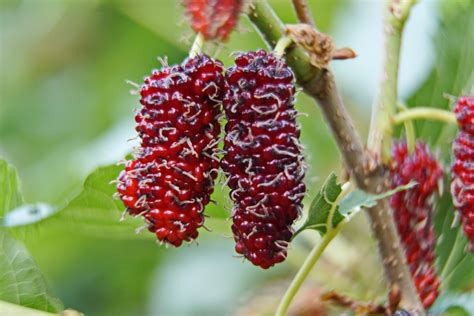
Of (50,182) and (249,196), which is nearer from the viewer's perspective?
(249,196)

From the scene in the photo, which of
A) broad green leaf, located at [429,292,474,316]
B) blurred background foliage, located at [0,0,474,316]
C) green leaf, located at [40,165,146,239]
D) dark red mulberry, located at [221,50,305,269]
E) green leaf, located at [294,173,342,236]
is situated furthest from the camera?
blurred background foliage, located at [0,0,474,316]

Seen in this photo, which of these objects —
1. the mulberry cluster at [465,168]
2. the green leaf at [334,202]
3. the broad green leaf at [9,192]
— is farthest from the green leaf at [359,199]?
the broad green leaf at [9,192]

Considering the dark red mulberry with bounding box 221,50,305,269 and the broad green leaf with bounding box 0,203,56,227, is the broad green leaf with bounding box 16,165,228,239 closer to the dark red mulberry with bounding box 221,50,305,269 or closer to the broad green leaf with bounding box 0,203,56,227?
the broad green leaf with bounding box 0,203,56,227

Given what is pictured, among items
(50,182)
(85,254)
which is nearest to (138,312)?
(85,254)

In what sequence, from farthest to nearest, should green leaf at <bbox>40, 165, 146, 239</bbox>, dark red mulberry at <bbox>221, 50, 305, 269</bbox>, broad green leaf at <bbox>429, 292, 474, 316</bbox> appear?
green leaf at <bbox>40, 165, 146, 239</bbox>
broad green leaf at <bbox>429, 292, 474, 316</bbox>
dark red mulberry at <bbox>221, 50, 305, 269</bbox>

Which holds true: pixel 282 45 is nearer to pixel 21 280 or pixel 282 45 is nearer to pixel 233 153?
pixel 233 153

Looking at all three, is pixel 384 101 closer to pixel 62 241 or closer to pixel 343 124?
pixel 343 124

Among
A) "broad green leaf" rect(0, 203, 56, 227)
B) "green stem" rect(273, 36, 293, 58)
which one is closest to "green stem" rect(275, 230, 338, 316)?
"green stem" rect(273, 36, 293, 58)
